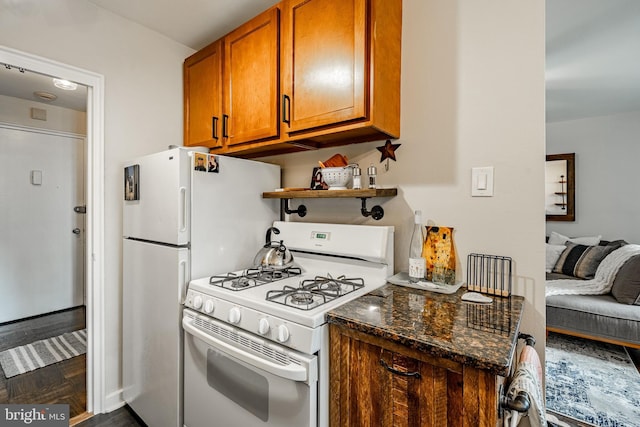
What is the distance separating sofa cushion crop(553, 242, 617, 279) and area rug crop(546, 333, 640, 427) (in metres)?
0.71

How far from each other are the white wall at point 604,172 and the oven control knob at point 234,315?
4.77 m

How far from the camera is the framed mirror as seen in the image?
13.5 ft

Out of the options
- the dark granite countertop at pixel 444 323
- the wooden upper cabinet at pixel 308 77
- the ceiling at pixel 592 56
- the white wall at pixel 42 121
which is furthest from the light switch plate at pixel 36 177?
the ceiling at pixel 592 56

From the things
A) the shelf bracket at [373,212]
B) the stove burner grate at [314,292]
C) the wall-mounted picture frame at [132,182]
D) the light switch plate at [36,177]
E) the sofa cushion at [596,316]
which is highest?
the light switch plate at [36,177]

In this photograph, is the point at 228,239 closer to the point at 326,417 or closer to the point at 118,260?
the point at 118,260

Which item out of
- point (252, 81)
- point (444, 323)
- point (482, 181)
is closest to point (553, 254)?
point (482, 181)

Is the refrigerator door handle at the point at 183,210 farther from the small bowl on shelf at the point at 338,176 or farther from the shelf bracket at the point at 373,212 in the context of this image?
the shelf bracket at the point at 373,212

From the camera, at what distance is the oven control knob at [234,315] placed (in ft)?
3.94

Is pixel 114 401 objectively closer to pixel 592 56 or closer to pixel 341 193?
pixel 341 193

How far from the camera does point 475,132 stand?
1372 mm

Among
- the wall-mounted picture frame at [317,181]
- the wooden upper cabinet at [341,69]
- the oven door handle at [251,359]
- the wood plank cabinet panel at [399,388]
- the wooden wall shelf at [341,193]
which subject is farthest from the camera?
the wall-mounted picture frame at [317,181]

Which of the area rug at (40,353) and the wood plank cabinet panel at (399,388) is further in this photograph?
the area rug at (40,353)

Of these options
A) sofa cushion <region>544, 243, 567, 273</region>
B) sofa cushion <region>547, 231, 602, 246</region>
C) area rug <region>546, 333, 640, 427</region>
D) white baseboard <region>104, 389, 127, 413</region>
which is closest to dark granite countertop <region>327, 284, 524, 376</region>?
area rug <region>546, 333, 640, 427</region>

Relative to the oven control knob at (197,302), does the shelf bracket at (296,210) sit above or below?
above
